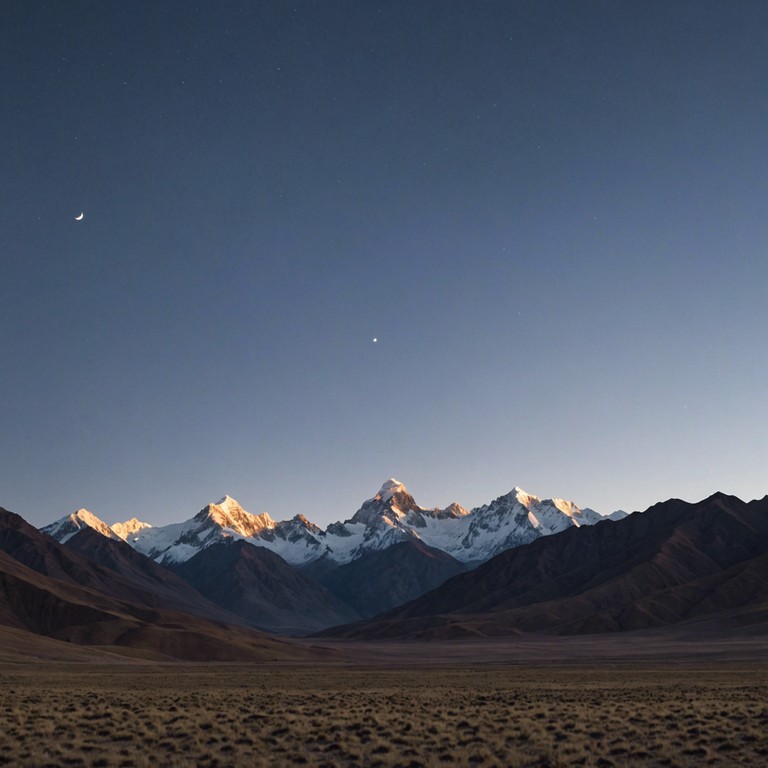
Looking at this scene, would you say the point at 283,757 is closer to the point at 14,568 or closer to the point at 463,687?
the point at 463,687

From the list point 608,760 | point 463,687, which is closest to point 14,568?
point 463,687

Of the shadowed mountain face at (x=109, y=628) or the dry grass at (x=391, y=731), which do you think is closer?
the dry grass at (x=391, y=731)

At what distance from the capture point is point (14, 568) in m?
198

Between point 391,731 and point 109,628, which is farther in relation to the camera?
point 109,628

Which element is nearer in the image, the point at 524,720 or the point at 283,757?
the point at 283,757

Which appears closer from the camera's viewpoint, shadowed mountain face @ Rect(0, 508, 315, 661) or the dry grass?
the dry grass

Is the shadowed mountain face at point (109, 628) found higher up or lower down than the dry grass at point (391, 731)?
lower down

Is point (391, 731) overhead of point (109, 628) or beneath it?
overhead

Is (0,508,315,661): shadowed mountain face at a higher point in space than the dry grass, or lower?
lower

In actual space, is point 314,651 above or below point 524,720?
below

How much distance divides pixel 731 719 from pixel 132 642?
129218mm

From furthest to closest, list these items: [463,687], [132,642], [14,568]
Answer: [14,568] → [132,642] → [463,687]

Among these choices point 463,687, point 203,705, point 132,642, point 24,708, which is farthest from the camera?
point 132,642

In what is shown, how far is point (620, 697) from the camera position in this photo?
37.3m
